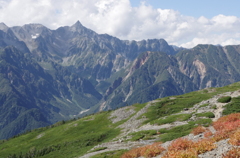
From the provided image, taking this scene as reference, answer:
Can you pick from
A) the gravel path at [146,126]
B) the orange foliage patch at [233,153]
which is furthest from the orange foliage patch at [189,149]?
the orange foliage patch at [233,153]

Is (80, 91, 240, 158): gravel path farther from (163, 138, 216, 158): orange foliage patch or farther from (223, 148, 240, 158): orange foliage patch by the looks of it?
(223, 148, 240, 158): orange foliage patch

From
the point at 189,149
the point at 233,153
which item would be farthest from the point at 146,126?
the point at 233,153

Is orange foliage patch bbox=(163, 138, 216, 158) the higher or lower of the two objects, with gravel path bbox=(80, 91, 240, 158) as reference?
higher

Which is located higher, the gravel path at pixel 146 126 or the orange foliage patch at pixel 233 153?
the orange foliage patch at pixel 233 153

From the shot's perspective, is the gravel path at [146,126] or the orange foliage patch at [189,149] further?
the gravel path at [146,126]

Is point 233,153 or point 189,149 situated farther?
point 189,149

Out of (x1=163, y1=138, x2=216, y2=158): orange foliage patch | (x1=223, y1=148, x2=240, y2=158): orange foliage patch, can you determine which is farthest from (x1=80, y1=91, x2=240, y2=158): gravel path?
(x1=223, y1=148, x2=240, y2=158): orange foliage patch

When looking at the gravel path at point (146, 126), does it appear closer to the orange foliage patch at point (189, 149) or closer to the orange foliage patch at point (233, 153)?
the orange foliage patch at point (189, 149)

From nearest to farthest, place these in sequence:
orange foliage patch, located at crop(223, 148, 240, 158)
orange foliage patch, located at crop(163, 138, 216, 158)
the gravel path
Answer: orange foliage patch, located at crop(223, 148, 240, 158) < orange foliage patch, located at crop(163, 138, 216, 158) < the gravel path

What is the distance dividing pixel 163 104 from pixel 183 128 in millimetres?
41193

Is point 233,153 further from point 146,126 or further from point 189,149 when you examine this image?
point 146,126

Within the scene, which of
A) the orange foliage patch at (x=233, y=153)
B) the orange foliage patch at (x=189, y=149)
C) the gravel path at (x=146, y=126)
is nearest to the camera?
the orange foliage patch at (x=233, y=153)

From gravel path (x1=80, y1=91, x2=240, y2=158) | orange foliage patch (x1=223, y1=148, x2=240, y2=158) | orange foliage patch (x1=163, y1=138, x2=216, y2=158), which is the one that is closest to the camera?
orange foliage patch (x1=223, y1=148, x2=240, y2=158)

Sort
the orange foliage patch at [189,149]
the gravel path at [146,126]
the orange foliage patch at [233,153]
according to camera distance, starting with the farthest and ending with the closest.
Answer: the gravel path at [146,126]
the orange foliage patch at [189,149]
the orange foliage patch at [233,153]
